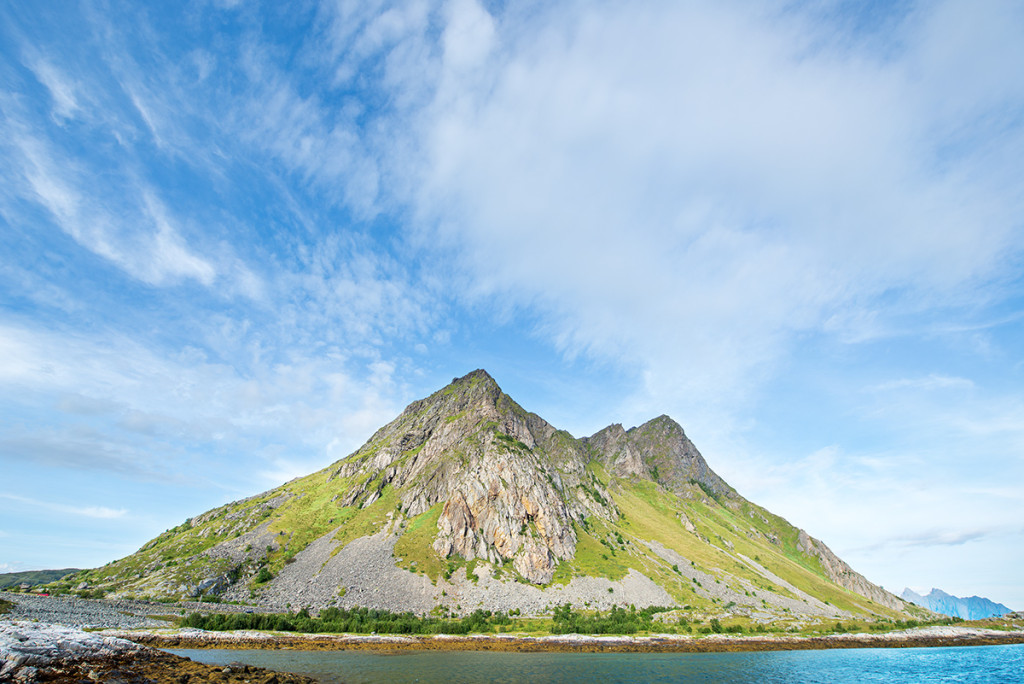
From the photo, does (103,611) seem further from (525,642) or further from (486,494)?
(486,494)

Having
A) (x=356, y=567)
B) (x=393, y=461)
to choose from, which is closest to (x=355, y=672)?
(x=356, y=567)

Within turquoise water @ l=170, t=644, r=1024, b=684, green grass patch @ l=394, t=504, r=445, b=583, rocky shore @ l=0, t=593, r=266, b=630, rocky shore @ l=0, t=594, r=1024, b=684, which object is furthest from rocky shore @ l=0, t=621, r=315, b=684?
green grass patch @ l=394, t=504, r=445, b=583

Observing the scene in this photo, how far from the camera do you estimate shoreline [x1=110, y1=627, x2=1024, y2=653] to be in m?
75.9

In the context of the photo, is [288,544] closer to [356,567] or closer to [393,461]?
[356,567]

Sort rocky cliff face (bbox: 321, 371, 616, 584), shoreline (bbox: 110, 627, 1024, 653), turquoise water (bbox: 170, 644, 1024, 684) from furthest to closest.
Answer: rocky cliff face (bbox: 321, 371, 616, 584), shoreline (bbox: 110, 627, 1024, 653), turquoise water (bbox: 170, 644, 1024, 684)

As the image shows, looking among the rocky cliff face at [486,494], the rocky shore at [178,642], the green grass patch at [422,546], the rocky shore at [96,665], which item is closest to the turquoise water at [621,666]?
the rocky shore at [178,642]

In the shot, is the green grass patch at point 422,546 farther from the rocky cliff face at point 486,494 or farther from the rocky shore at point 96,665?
the rocky shore at point 96,665

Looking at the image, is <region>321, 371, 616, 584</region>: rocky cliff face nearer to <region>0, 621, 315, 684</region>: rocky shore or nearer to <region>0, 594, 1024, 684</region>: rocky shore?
<region>0, 594, 1024, 684</region>: rocky shore

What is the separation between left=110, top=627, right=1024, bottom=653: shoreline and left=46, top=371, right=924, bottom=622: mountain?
104ft

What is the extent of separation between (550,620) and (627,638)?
2604 cm

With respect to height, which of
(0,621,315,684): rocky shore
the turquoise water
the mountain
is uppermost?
the mountain

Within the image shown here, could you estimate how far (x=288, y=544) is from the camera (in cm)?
14712

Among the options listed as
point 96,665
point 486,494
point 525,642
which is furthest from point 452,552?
point 96,665

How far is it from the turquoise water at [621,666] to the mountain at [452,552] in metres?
52.4
